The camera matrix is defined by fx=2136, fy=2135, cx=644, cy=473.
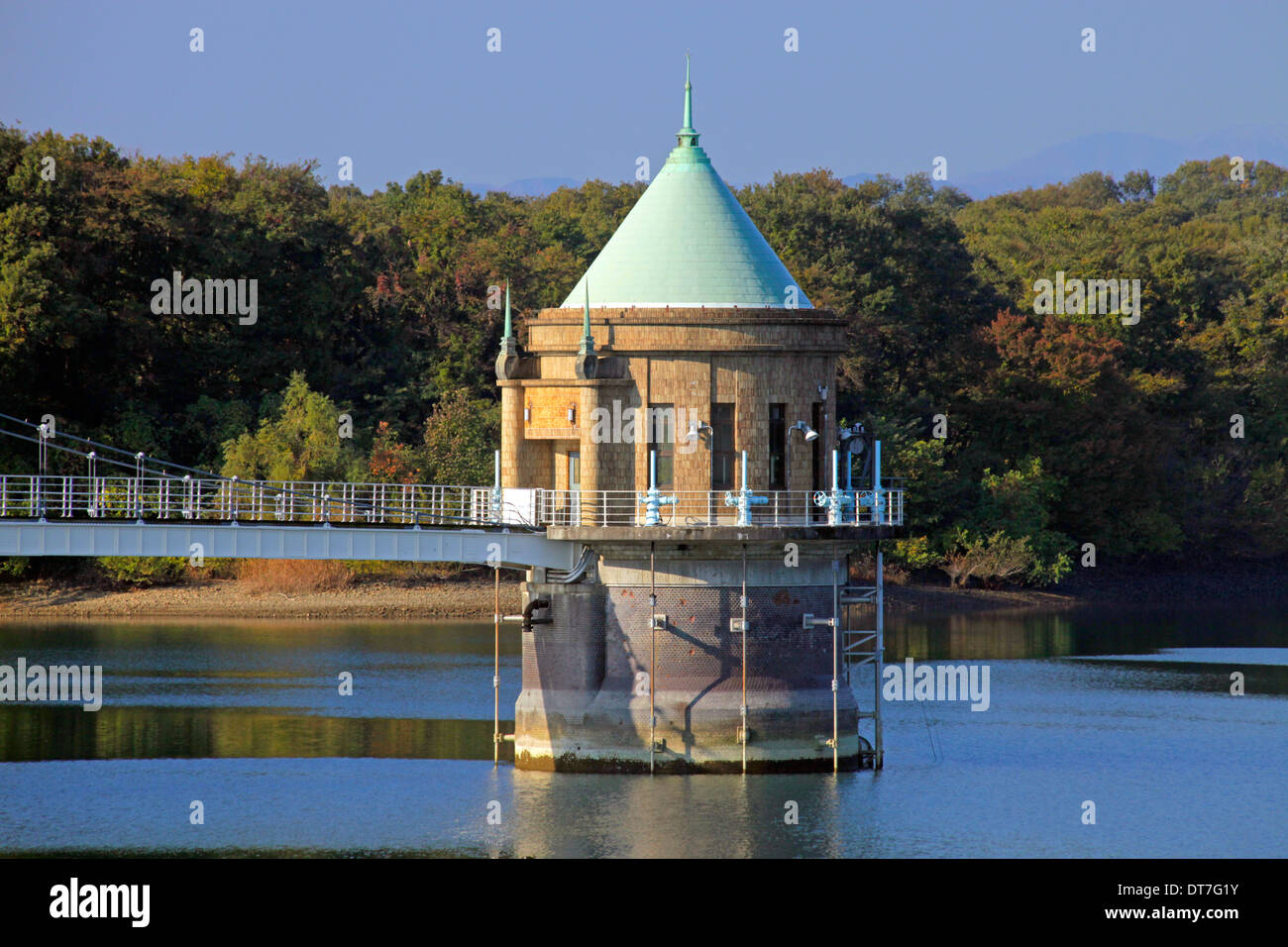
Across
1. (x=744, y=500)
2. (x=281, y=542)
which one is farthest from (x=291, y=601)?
(x=744, y=500)

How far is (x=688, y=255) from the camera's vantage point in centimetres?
4831

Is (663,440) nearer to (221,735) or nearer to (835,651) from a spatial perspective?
(835,651)

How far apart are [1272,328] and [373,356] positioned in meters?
48.1

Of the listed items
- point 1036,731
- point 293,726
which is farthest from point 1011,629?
point 293,726

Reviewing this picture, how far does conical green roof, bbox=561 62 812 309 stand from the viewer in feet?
157

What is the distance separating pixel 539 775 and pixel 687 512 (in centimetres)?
663

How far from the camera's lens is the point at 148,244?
288 feet

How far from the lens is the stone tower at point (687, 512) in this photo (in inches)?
1822

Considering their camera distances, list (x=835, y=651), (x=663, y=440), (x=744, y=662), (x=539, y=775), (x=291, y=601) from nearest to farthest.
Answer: (x=744, y=662) < (x=539, y=775) < (x=835, y=651) < (x=663, y=440) < (x=291, y=601)

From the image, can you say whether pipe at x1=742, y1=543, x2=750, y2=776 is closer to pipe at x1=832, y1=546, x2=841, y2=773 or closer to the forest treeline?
pipe at x1=832, y1=546, x2=841, y2=773

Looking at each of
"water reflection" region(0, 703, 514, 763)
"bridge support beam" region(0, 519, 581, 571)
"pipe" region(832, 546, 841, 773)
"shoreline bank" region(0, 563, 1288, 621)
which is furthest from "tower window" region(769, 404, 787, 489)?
"shoreline bank" region(0, 563, 1288, 621)

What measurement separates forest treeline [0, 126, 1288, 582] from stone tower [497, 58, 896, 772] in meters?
39.7

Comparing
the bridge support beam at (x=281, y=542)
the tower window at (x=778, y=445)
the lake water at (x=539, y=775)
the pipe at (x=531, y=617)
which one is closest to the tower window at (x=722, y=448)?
the tower window at (x=778, y=445)
